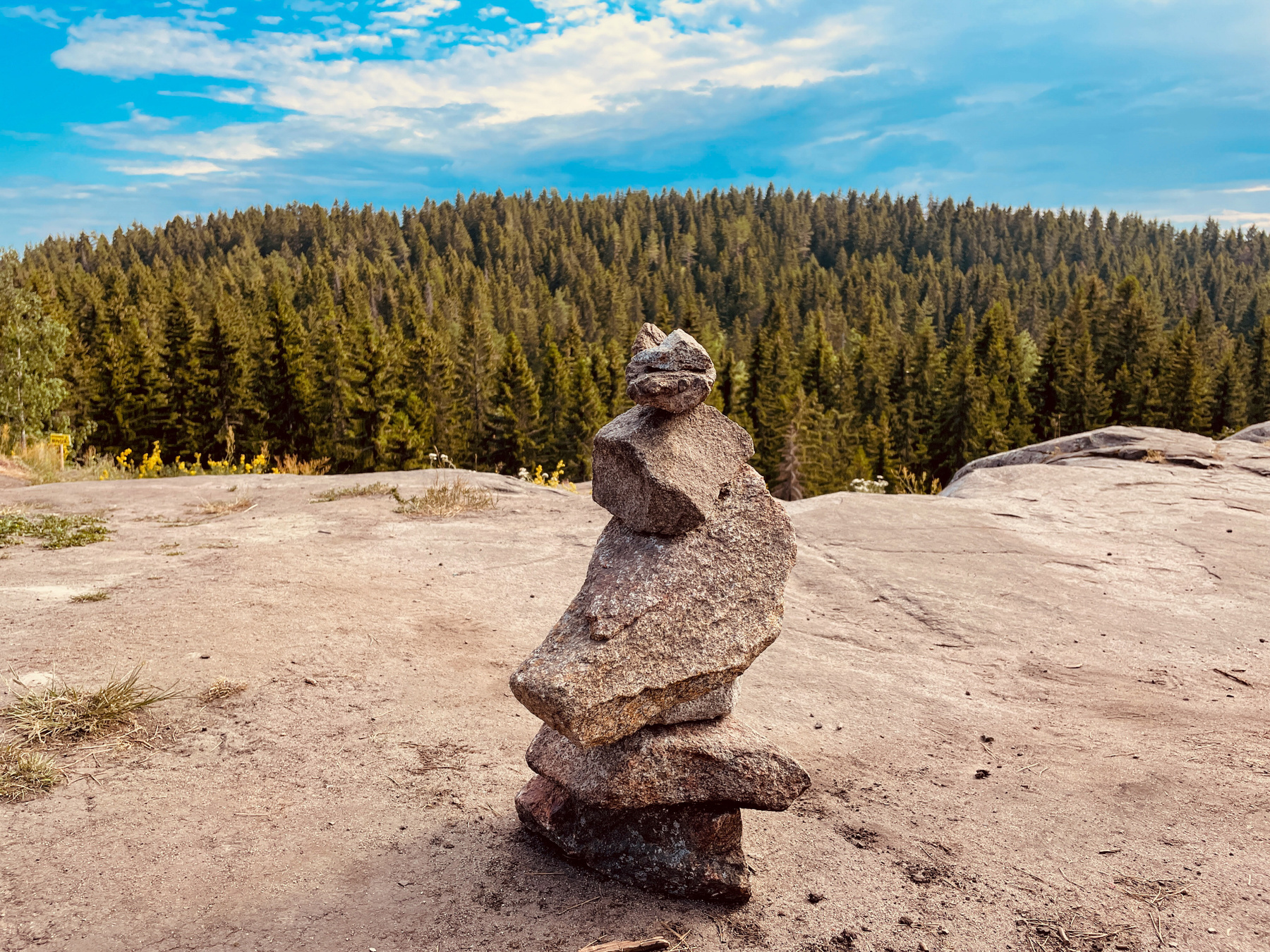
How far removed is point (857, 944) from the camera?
387cm

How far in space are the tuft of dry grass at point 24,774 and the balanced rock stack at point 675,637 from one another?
304 cm

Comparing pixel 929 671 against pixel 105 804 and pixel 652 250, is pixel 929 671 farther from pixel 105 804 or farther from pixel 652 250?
pixel 652 250

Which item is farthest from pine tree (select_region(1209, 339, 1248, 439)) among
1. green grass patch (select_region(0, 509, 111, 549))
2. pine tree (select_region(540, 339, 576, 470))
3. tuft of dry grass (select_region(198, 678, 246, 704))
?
tuft of dry grass (select_region(198, 678, 246, 704))

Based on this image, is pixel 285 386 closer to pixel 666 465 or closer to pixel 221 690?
pixel 221 690

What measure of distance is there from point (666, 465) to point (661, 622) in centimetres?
81

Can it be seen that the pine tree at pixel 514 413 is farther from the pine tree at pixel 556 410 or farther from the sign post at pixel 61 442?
the sign post at pixel 61 442

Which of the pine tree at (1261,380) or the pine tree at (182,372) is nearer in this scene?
the pine tree at (182,372)

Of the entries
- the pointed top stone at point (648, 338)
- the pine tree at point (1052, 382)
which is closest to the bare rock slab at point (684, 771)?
the pointed top stone at point (648, 338)

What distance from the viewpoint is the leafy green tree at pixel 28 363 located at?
28984 millimetres

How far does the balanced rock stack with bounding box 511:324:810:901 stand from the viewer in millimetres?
4109

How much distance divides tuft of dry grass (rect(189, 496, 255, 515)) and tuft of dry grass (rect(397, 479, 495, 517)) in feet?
7.91

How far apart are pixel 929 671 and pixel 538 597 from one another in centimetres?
429

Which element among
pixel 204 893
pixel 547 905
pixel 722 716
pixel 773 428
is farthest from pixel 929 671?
pixel 773 428

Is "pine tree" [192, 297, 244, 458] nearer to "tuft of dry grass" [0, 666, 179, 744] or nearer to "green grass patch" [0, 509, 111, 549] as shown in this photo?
"green grass patch" [0, 509, 111, 549]
